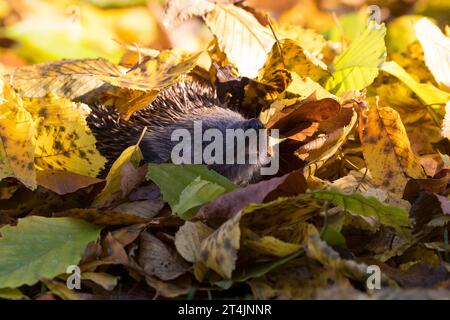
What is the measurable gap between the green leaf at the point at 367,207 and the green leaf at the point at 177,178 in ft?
0.78

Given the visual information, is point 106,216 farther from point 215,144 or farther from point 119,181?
point 215,144

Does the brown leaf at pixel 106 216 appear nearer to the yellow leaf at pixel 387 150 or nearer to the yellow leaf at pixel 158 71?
the yellow leaf at pixel 158 71

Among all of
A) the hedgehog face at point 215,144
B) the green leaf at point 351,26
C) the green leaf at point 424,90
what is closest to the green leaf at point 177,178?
the hedgehog face at point 215,144

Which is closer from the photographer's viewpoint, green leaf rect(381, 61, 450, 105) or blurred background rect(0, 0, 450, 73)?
green leaf rect(381, 61, 450, 105)

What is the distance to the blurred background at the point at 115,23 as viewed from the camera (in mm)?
3750

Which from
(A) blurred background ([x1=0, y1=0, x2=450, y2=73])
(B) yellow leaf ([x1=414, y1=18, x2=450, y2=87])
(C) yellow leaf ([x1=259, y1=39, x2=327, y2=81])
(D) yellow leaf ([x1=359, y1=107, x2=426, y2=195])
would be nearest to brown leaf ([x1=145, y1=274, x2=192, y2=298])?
(D) yellow leaf ([x1=359, y1=107, x2=426, y2=195])

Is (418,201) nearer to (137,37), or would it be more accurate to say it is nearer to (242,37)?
(242,37)

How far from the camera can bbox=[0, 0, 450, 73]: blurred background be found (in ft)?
12.3

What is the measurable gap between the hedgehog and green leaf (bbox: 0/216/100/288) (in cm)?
30

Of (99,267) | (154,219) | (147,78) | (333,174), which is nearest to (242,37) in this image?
(147,78)

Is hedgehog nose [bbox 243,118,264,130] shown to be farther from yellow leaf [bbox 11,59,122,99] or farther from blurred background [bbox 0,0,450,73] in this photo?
blurred background [bbox 0,0,450,73]

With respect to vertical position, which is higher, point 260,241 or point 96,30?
point 96,30

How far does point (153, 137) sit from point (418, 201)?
27.6 inches

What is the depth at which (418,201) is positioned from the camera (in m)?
1.59
